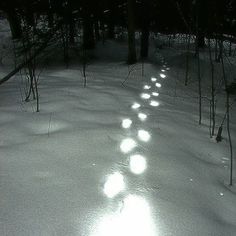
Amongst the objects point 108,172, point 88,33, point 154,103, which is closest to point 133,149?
point 108,172

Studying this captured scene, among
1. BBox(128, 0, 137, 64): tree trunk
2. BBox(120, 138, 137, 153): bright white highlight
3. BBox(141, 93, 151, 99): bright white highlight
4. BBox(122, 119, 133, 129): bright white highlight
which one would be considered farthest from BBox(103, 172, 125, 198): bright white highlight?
BBox(128, 0, 137, 64): tree trunk

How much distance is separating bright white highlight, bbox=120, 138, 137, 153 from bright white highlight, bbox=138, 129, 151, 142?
0.16 meters

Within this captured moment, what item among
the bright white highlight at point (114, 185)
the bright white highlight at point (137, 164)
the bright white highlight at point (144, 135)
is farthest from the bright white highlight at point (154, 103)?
the bright white highlight at point (114, 185)

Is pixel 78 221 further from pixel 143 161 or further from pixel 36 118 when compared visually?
pixel 36 118

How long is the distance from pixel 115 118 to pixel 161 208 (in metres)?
1.96

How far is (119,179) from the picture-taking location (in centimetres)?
268

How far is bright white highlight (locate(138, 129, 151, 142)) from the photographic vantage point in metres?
3.61

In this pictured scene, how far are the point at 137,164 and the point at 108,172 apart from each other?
13.1 inches

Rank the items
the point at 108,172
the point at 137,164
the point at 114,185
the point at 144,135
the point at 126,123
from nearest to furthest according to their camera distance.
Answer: the point at 114,185 < the point at 108,172 < the point at 137,164 < the point at 144,135 < the point at 126,123

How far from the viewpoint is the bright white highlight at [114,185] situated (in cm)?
246

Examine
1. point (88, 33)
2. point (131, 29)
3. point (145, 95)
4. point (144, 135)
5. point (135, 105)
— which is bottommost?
point (145, 95)

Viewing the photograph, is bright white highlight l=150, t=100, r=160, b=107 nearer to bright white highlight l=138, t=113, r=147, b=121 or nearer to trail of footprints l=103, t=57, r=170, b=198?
trail of footprints l=103, t=57, r=170, b=198

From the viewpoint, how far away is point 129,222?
85.3 inches

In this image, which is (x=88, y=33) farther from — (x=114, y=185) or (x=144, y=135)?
(x=114, y=185)
